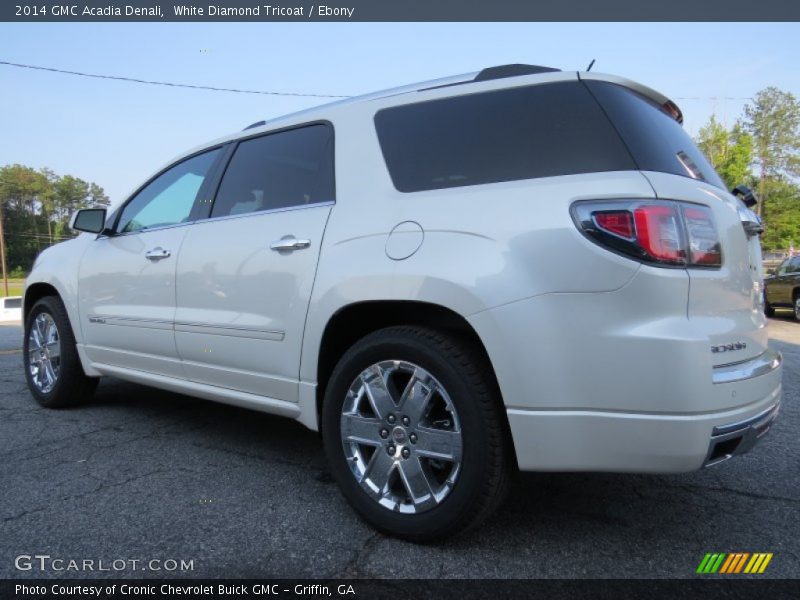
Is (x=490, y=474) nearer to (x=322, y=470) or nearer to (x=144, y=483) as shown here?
(x=322, y=470)

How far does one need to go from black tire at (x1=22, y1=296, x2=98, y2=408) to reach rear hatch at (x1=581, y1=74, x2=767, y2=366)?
12.4 feet

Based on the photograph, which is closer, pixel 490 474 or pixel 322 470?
pixel 490 474

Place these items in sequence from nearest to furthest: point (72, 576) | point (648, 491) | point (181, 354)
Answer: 1. point (72, 576)
2. point (648, 491)
3. point (181, 354)

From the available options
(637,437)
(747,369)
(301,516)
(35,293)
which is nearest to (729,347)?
(747,369)

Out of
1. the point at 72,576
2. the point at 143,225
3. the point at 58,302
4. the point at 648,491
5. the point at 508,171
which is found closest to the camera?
the point at 72,576

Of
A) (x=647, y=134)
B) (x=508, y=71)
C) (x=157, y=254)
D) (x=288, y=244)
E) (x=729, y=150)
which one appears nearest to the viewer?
(x=647, y=134)

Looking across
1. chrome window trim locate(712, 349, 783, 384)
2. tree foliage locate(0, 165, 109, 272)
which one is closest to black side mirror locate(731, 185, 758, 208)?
chrome window trim locate(712, 349, 783, 384)

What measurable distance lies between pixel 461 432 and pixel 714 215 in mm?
1135

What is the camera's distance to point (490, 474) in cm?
193

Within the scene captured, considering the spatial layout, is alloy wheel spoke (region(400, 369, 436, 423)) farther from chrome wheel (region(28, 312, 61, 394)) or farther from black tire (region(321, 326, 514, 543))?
chrome wheel (region(28, 312, 61, 394))

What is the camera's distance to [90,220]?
12.8ft

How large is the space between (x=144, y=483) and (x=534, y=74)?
8.24 feet

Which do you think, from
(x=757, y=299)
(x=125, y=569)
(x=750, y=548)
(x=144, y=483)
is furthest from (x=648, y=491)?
(x=144, y=483)

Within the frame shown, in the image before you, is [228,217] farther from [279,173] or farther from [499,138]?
[499,138]
